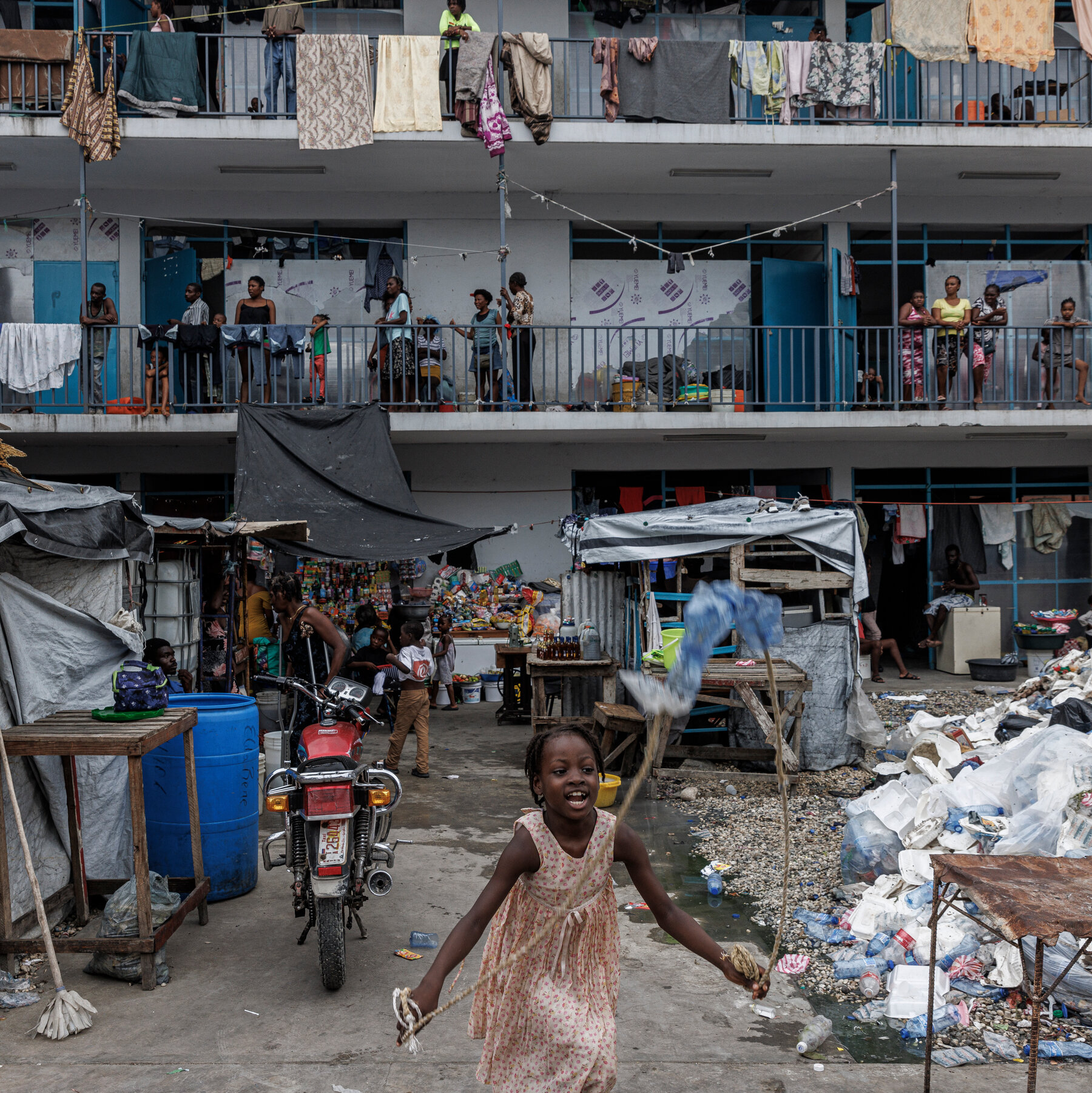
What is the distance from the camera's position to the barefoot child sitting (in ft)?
39.6

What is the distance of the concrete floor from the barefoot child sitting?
8.10 meters

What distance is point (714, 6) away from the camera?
14.1m

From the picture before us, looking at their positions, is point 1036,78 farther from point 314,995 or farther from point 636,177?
point 314,995

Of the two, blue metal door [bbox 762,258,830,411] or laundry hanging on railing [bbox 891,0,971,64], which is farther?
blue metal door [bbox 762,258,830,411]

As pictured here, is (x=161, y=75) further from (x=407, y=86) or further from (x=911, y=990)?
(x=911, y=990)

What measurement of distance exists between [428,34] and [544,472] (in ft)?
19.8

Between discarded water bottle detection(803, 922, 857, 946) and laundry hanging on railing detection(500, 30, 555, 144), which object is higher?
laundry hanging on railing detection(500, 30, 555, 144)

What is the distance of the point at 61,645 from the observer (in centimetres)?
518

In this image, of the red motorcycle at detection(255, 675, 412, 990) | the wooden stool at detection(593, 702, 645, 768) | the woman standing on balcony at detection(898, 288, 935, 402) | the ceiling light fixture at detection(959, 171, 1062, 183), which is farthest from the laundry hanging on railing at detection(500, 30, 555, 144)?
the red motorcycle at detection(255, 675, 412, 990)

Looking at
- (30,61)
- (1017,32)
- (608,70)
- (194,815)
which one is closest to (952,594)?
(1017,32)

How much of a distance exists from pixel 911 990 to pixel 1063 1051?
→ 58cm

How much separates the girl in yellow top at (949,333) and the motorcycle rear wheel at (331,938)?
11.1 m

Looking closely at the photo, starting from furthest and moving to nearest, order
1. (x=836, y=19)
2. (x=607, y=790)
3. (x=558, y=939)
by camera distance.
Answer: (x=836, y=19) < (x=607, y=790) < (x=558, y=939)

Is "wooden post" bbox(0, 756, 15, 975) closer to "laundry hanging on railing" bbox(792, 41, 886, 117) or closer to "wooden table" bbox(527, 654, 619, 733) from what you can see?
"wooden table" bbox(527, 654, 619, 733)
